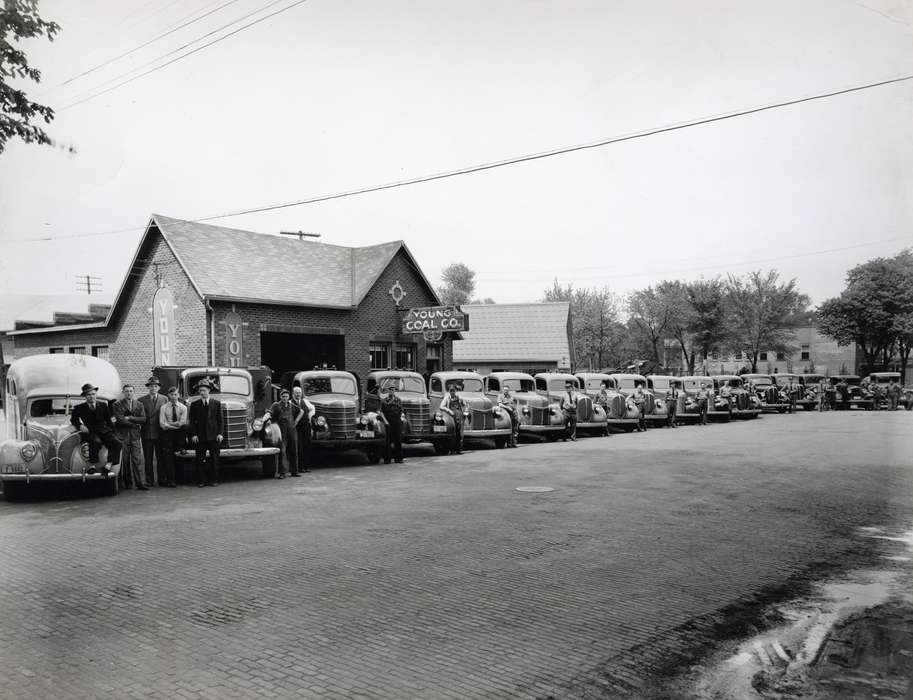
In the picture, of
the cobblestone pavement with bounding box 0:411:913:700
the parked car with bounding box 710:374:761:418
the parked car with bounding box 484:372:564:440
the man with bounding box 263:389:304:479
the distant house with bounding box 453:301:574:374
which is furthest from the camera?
the distant house with bounding box 453:301:574:374

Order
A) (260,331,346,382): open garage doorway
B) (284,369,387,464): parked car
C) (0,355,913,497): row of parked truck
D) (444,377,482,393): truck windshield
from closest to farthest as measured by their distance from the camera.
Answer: (0,355,913,497): row of parked truck
(284,369,387,464): parked car
(444,377,482,393): truck windshield
(260,331,346,382): open garage doorway

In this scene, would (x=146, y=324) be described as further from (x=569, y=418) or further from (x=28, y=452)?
(x=28, y=452)

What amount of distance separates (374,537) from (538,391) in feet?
51.5

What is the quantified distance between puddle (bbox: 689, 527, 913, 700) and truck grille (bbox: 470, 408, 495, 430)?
13215 mm

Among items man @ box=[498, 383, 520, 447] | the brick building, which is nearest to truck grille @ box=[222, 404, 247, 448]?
man @ box=[498, 383, 520, 447]

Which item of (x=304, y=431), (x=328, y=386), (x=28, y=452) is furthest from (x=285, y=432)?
(x=28, y=452)

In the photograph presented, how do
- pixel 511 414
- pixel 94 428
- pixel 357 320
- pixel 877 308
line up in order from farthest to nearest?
1. pixel 877 308
2. pixel 357 320
3. pixel 511 414
4. pixel 94 428

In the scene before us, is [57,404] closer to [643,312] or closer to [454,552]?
[454,552]

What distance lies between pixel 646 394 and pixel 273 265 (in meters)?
14.1

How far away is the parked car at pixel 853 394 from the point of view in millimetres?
39347

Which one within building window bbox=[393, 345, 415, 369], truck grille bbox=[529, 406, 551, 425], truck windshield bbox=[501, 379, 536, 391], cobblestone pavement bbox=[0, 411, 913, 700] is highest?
building window bbox=[393, 345, 415, 369]

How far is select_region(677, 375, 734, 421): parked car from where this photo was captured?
2892cm

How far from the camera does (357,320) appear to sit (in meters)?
27.2

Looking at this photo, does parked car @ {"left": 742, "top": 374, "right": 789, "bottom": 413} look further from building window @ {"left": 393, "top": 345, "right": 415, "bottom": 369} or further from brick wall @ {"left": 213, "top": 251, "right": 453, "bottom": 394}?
building window @ {"left": 393, "top": 345, "right": 415, "bottom": 369}
